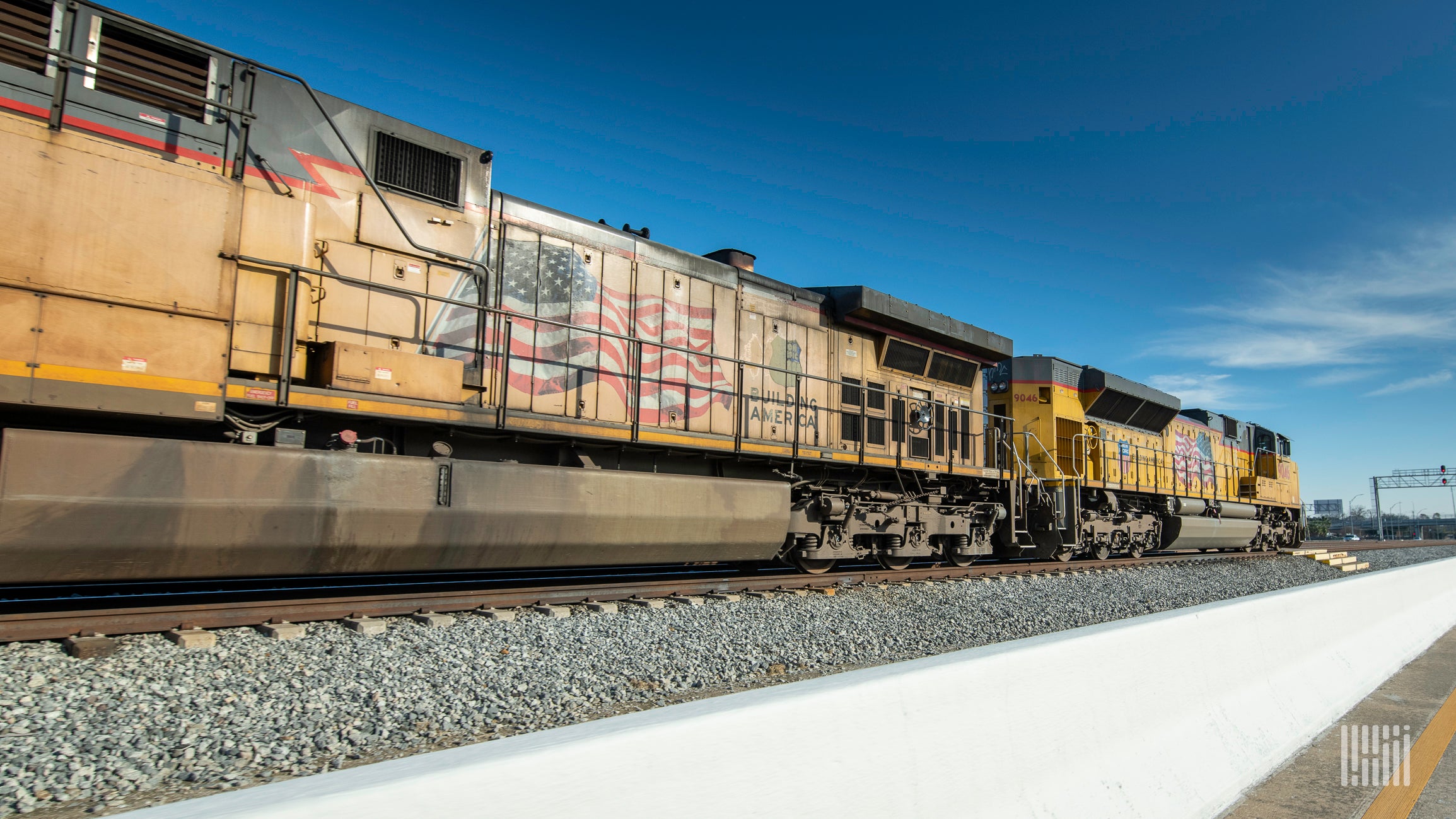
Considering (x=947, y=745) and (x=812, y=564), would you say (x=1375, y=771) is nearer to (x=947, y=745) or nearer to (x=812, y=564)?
(x=947, y=745)

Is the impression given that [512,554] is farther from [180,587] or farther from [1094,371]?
[1094,371]

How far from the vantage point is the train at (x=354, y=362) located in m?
4.31

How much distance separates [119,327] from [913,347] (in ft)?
29.4

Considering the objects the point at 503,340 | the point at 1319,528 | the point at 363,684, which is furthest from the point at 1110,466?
the point at 1319,528

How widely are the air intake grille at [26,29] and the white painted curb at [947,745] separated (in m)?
5.62

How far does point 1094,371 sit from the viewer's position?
A: 14727 millimetres

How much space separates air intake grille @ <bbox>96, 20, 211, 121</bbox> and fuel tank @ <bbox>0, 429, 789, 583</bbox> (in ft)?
7.58

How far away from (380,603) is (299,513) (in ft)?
2.85

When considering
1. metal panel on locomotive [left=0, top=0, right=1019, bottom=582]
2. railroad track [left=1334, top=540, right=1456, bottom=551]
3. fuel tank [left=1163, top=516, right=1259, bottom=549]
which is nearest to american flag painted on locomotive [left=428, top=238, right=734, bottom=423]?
metal panel on locomotive [left=0, top=0, right=1019, bottom=582]

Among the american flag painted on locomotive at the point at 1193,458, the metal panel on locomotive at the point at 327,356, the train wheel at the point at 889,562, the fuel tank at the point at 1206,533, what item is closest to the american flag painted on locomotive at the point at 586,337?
the metal panel on locomotive at the point at 327,356

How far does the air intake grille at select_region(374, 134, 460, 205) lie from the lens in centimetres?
618

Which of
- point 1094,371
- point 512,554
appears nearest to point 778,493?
point 512,554

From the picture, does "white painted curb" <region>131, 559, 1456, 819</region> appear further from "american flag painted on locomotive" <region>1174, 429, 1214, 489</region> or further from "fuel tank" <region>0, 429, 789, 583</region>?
"american flag painted on locomotive" <region>1174, 429, 1214, 489</region>

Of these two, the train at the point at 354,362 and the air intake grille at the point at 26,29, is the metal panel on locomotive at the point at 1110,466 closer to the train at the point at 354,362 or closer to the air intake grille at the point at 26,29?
the train at the point at 354,362
